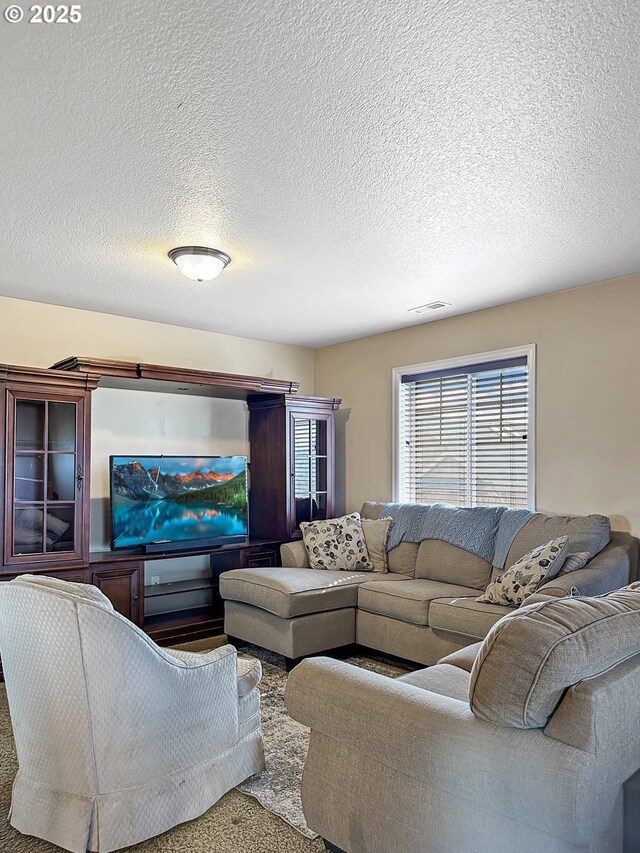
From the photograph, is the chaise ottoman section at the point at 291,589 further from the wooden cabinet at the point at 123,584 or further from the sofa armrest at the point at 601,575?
the sofa armrest at the point at 601,575

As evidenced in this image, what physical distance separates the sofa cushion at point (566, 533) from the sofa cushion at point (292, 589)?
1012 millimetres

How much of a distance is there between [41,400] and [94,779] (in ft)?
8.78

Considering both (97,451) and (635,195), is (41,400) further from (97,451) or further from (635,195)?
(635,195)

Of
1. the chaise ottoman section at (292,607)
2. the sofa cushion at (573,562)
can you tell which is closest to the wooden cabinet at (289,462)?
the chaise ottoman section at (292,607)

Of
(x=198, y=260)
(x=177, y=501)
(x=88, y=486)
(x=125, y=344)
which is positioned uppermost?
(x=198, y=260)

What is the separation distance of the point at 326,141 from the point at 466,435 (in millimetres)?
3136

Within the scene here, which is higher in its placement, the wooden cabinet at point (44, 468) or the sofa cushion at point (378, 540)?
the wooden cabinet at point (44, 468)

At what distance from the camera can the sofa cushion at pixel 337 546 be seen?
15.6ft

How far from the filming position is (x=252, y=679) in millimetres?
2613

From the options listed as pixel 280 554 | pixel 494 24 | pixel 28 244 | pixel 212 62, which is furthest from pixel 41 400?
Answer: pixel 494 24

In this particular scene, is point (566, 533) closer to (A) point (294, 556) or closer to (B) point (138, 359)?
(A) point (294, 556)

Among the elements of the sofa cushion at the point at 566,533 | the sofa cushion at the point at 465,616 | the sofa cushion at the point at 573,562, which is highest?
the sofa cushion at the point at 566,533

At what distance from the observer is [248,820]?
7.52 feet

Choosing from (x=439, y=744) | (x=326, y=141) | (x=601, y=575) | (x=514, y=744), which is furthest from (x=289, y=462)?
(x=514, y=744)
